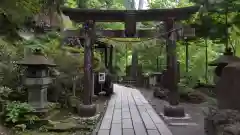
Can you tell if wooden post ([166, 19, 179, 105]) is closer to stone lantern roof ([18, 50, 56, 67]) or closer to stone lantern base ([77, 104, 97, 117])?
stone lantern base ([77, 104, 97, 117])

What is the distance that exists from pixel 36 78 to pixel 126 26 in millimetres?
3505

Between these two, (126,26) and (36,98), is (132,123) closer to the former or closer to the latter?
(36,98)

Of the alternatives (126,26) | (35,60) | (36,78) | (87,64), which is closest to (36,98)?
(36,78)

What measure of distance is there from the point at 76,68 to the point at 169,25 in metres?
3.94

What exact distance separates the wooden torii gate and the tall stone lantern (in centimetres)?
166

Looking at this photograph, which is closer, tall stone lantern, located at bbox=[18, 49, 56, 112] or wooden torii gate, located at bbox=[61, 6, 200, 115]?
tall stone lantern, located at bbox=[18, 49, 56, 112]

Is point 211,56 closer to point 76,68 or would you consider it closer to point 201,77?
point 201,77

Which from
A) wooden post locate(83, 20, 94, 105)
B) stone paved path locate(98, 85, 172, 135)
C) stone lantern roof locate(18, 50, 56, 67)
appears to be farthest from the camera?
wooden post locate(83, 20, 94, 105)

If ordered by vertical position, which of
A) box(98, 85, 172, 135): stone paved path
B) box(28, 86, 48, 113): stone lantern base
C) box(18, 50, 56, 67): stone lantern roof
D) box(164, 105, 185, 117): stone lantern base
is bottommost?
box(98, 85, 172, 135): stone paved path

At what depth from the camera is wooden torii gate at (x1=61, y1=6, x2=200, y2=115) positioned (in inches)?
322

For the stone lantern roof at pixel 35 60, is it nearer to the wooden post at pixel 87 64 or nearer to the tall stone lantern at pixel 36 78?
the tall stone lantern at pixel 36 78

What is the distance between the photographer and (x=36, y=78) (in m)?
6.98

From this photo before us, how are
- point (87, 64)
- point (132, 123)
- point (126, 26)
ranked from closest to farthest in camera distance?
1. point (132, 123)
2. point (87, 64)
3. point (126, 26)

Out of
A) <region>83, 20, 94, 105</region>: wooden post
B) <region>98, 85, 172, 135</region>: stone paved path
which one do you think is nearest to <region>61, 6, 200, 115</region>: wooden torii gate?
<region>83, 20, 94, 105</region>: wooden post
